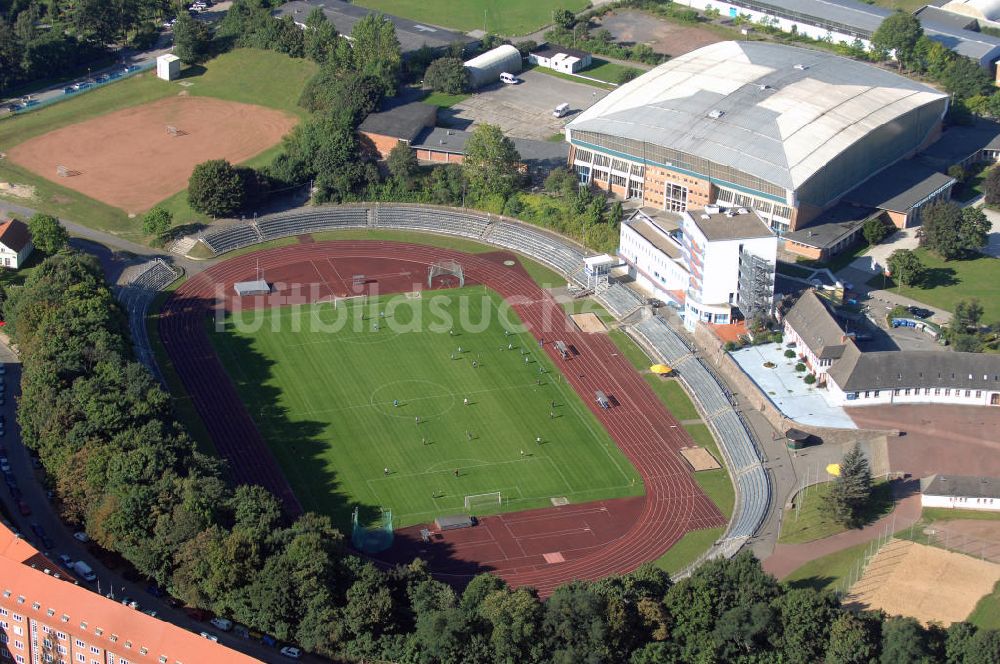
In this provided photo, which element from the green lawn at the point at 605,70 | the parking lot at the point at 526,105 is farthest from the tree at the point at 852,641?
the green lawn at the point at 605,70

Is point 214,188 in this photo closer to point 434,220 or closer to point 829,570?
point 434,220

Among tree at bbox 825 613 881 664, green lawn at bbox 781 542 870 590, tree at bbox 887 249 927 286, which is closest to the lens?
tree at bbox 825 613 881 664

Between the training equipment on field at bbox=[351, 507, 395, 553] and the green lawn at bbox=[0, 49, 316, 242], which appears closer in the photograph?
the training equipment on field at bbox=[351, 507, 395, 553]

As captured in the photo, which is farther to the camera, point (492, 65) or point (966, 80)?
point (492, 65)

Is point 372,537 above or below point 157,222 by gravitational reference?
below

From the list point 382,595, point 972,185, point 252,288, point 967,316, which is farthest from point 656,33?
point 382,595

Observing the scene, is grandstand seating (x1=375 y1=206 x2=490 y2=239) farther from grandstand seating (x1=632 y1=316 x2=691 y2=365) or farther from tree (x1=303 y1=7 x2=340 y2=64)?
tree (x1=303 y1=7 x2=340 y2=64)

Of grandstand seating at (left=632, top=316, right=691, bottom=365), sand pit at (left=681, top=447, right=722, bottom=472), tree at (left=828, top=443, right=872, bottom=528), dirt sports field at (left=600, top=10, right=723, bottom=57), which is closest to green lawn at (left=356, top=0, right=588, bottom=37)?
dirt sports field at (left=600, top=10, right=723, bottom=57)
